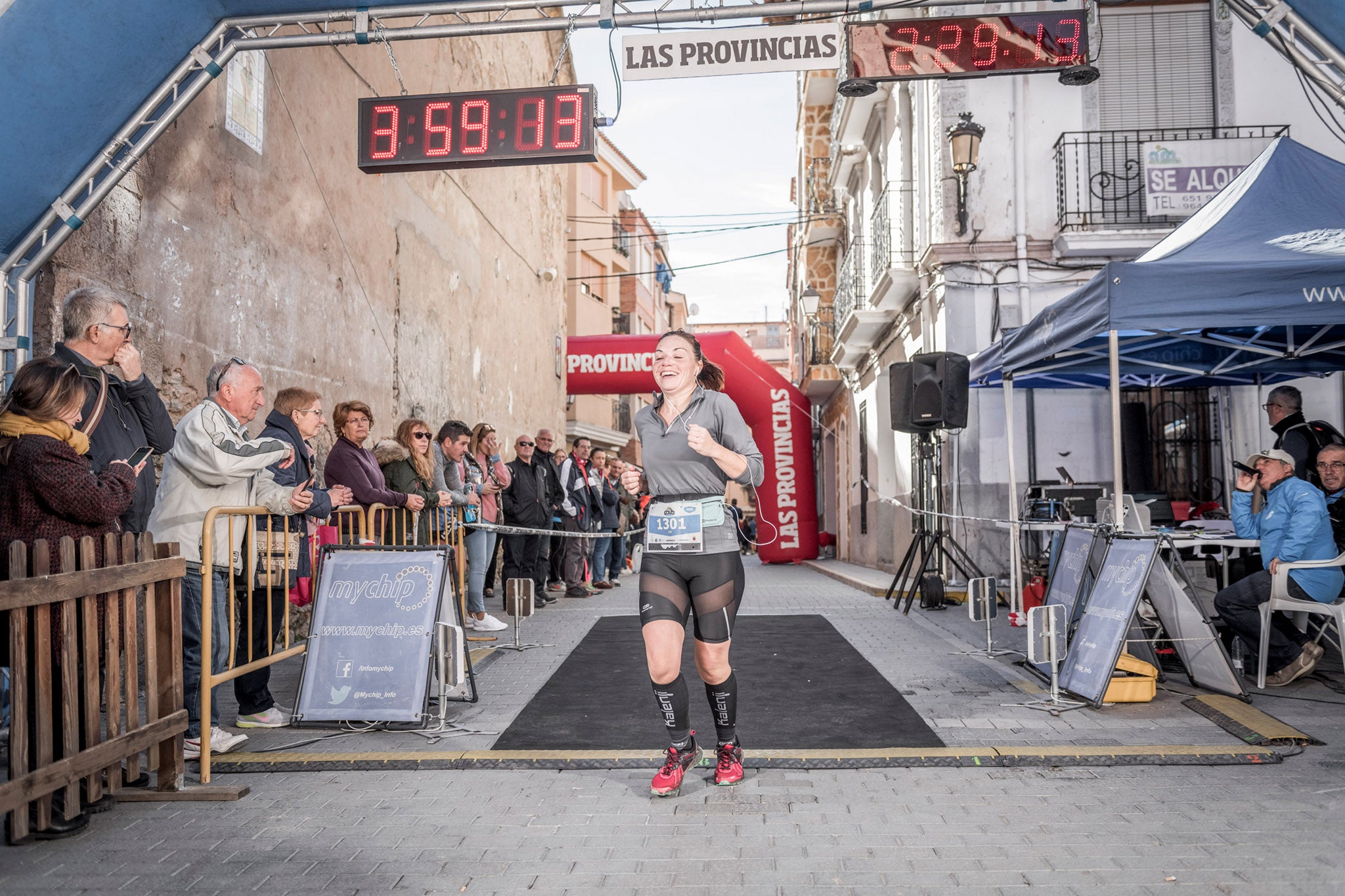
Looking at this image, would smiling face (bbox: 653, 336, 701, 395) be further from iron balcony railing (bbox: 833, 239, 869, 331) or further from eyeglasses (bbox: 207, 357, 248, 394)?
iron balcony railing (bbox: 833, 239, 869, 331)

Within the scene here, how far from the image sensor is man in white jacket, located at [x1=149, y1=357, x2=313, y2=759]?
4.93 metres

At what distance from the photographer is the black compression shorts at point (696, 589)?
450 cm

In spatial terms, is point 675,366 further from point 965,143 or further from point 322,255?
point 965,143

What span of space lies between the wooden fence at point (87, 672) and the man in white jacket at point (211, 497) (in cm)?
34

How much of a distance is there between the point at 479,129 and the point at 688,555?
4.47m

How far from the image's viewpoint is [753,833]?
3902 millimetres

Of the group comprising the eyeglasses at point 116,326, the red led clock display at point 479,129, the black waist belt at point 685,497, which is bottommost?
the black waist belt at point 685,497

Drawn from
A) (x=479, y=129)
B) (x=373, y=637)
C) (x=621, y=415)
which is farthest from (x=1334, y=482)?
(x=621, y=415)

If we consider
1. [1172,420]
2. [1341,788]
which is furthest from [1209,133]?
[1341,788]

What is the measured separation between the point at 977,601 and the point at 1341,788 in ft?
11.4

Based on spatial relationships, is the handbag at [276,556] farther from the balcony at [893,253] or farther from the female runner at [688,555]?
the balcony at [893,253]

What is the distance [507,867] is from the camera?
3.57 metres

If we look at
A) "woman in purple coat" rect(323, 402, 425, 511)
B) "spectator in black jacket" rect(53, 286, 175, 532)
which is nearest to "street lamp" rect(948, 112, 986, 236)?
"woman in purple coat" rect(323, 402, 425, 511)

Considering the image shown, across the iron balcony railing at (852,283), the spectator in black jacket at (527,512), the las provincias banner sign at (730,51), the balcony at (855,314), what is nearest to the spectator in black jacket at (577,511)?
the spectator in black jacket at (527,512)
